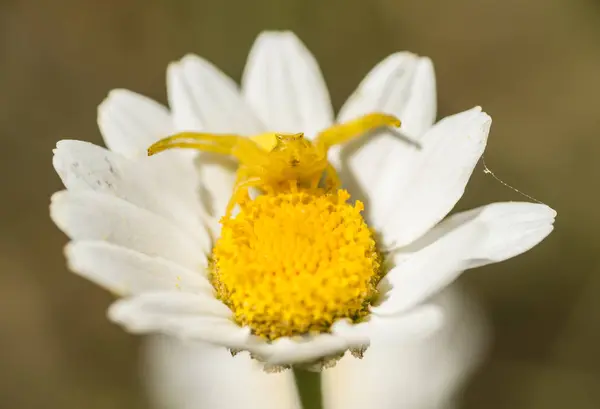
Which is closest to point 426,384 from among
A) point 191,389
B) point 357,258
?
point 191,389

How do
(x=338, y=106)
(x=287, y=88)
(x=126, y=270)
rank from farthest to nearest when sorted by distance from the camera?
(x=338, y=106) < (x=287, y=88) < (x=126, y=270)

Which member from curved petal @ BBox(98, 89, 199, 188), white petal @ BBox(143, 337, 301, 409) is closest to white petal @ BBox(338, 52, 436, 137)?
curved petal @ BBox(98, 89, 199, 188)

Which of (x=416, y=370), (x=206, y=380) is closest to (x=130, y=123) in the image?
(x=206, y=380)

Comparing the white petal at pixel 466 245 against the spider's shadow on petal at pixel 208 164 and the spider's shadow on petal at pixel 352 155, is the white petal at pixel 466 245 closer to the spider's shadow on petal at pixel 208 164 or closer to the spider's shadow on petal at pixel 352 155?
the spider's shadow on petal at pixel 352 155

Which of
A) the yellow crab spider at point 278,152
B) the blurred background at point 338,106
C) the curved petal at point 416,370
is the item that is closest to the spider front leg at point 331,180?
the yellow crab spider at point 278,152

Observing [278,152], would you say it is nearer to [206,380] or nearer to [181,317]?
[181,317]

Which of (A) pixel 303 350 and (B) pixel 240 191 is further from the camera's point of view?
(B) pixel 240 191
